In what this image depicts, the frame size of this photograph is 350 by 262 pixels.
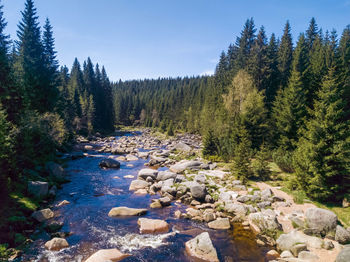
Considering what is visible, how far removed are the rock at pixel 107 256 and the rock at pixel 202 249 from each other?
351 cm

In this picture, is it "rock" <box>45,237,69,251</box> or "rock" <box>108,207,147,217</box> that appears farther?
"rock" <box>108,207,147,217</box>

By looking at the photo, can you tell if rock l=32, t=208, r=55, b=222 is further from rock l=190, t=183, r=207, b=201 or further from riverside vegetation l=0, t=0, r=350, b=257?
rock l=190, t=183, r=207, b=201

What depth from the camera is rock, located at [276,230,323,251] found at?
10600 mm

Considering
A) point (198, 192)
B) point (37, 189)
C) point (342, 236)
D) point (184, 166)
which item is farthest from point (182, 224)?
point (184, 166)

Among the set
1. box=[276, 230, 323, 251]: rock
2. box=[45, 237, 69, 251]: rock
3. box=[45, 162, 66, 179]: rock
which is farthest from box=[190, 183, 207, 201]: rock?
box=[45, 162, 66, 179]: rock

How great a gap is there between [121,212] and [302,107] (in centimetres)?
2651

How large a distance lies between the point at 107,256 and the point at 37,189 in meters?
10.3

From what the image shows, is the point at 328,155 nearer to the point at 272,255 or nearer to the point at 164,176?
the point at 272,255

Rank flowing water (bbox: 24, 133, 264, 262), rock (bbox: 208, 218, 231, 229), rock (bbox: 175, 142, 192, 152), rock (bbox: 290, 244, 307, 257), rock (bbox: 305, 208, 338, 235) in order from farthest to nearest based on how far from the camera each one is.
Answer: rock (bbox: 175, 142, 192, 152), rock (bbox: 208, 218, 231, 229), rock (bbox: 305, 208, 338, 235), flowing water (bbox: 24, 133, 264, 262), rock (bbox: 290, 244, 307, 257)

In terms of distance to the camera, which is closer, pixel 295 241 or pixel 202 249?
pixel 202 249

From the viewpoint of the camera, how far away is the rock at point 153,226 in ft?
41.2

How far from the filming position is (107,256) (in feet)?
32.0

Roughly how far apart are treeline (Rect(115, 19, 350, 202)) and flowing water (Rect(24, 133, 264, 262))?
8.33m

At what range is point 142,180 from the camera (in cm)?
2223
